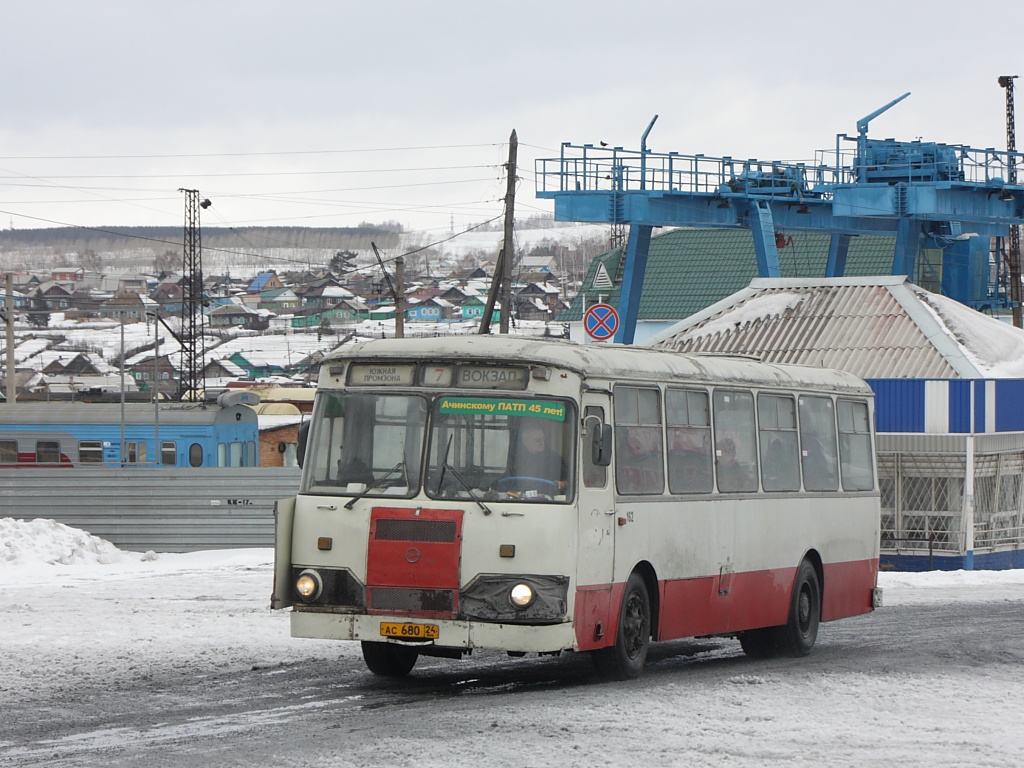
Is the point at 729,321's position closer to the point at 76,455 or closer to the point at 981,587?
the point at 981,587

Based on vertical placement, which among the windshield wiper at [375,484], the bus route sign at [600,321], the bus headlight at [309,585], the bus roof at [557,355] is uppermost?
the bus route sign at [600,321]

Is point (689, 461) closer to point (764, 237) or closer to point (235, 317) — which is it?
point (764, 237)

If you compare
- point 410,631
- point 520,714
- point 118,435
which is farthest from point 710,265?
point 520,714

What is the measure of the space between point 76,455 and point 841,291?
18084 mm

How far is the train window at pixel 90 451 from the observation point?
1375 inches

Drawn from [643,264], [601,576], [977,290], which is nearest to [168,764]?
[601,576]

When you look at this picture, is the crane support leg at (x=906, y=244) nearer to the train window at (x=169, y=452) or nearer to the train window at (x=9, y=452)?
the train window at (x=169, y=452)

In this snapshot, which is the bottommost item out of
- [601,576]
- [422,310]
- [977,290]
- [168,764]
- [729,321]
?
[168,764]

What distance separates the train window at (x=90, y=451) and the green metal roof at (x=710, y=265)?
39.1m

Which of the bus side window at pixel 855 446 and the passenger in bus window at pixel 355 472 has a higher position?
Answer: the bus side window at pixel 855 446

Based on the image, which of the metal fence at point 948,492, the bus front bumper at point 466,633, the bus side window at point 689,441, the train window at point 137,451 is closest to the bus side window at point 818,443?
the bus side window at point 689,441

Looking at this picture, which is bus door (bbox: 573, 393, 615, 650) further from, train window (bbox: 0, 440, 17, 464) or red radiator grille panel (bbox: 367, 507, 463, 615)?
train window (bbox: 0, 440, 17, 464)

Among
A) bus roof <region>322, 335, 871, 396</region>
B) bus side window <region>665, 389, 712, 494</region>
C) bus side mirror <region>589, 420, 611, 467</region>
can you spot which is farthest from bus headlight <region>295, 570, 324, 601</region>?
bus side window <region>665, 389, 712, 494</region>

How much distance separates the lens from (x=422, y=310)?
177 metres
